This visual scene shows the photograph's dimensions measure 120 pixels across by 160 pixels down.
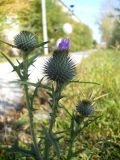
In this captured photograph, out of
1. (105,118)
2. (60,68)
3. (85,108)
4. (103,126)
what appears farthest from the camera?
(105,118)

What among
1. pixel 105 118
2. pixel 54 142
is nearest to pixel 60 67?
pixel 54 142

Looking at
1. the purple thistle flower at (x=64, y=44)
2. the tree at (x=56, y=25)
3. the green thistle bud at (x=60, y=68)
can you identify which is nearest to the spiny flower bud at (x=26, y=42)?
the green thistle bud at (x=60, y=68)

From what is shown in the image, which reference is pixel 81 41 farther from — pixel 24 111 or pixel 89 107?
pixel 89 107

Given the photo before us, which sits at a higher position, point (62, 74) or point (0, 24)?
point (0, 24)

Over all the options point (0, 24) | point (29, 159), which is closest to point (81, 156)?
point (29, 159)

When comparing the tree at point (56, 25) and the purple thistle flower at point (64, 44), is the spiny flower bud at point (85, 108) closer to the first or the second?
the purple thistle flower at point (64, 44)

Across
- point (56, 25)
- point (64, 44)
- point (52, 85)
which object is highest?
point (56, 25)

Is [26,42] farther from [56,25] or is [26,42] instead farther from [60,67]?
[56,25]
